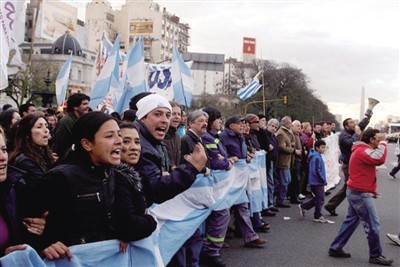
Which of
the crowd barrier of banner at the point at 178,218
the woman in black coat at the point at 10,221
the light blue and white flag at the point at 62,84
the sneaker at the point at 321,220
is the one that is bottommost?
the sneaker at the point at 321,220

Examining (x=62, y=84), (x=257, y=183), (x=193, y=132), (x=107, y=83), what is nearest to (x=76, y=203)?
(x=193, y=132)

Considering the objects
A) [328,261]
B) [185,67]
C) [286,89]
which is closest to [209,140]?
[328,261]

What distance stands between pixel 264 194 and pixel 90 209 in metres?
6.50

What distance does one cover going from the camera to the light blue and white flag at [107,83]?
9.16 m

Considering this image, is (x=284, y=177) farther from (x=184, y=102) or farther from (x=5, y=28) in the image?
(x=5, y=28)

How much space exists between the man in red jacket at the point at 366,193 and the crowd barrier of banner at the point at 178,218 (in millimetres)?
1520

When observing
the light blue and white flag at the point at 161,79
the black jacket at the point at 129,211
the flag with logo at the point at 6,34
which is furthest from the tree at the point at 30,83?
the black jacket at the point at 129,211

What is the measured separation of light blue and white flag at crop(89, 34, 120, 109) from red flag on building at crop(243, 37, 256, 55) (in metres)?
128

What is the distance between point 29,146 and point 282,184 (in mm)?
7660

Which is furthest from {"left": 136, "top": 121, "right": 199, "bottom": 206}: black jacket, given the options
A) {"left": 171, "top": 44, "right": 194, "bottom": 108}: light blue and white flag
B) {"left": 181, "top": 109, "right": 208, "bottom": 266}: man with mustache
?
{"left": 171, "top": 44, "right": 194, "bottom": 108}: light blue and white flag

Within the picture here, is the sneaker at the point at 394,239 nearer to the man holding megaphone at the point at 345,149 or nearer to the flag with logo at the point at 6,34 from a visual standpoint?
the man holding megaphone at the point at 345,149

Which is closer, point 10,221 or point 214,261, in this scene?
point 10,221

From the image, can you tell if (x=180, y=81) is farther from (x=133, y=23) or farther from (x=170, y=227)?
(x=133, y=23)

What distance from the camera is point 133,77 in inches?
377
